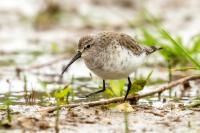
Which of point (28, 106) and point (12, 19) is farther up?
point (12, 19)

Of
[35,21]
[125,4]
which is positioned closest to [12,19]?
[35,21]

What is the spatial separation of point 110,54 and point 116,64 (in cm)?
15

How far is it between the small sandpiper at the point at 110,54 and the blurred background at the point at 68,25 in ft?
9.12

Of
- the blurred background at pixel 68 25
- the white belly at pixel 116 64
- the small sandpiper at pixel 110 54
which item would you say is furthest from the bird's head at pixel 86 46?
Answer: the blurred background at pixel 68 25

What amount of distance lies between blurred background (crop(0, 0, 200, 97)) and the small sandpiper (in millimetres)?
2779

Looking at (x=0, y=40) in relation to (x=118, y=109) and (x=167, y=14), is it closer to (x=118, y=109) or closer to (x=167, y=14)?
(x=167, y=14)

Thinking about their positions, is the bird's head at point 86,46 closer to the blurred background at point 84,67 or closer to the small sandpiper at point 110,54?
the small sandpiper at point 110,54

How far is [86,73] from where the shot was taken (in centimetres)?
948

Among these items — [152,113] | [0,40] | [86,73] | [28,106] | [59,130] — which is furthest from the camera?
[0,40]

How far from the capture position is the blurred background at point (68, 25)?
10219 millimetres

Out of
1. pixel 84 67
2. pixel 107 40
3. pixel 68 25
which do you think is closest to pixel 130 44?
pixel 107 40

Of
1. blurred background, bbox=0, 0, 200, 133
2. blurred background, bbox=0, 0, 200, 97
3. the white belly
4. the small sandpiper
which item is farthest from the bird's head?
blurred background, bbox=0, 0, 200, 97

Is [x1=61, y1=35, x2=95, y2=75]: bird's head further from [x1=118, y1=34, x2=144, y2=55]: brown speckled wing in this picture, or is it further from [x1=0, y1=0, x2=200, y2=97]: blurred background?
[x1=0, y1=0, x2=200, y2=97]: blurred background

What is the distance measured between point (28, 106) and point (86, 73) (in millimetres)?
2939
